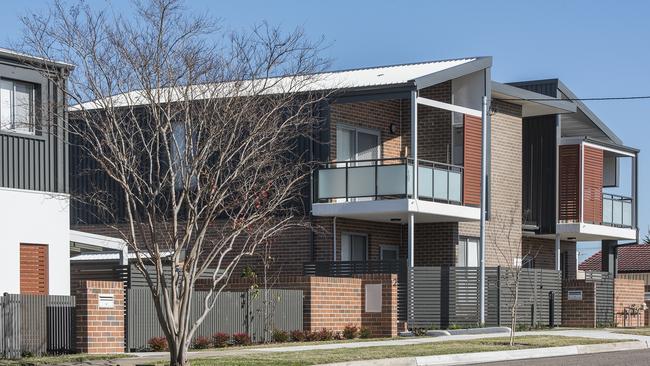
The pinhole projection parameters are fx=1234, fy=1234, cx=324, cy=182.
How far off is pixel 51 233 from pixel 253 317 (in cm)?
528

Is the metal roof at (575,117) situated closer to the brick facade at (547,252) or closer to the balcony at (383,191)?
the brick facade at (547,252)

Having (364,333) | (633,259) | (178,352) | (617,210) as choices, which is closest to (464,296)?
(364,333)

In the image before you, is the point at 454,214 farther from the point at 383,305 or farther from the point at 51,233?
the point at 51,233

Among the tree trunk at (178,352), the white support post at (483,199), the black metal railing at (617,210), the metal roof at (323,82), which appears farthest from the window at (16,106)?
the black metal railing at (617,210)

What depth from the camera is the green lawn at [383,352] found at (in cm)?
2130

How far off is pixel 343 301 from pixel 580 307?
10565 mm

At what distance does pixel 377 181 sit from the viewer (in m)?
34.0

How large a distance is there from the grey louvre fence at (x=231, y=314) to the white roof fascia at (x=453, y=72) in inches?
286

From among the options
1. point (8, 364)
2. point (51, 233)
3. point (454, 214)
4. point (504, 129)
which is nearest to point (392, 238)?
point (454, 214)

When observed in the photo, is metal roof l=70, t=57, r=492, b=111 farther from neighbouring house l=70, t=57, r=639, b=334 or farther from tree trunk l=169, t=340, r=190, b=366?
tree trunk l=169, t=340, r=190, b=366

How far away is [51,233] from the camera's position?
85.8ft

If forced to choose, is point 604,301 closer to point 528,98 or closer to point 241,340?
point 528,98

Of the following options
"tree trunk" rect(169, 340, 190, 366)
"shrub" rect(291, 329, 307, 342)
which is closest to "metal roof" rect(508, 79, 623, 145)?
"shrub" rect(291, 329, 307, 342)

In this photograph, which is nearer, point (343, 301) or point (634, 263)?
point (343, 301)
